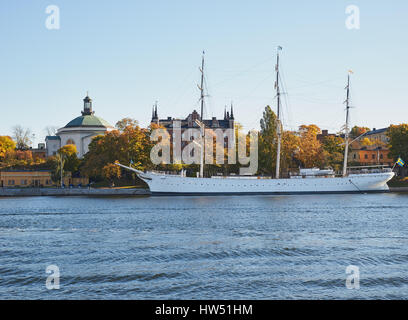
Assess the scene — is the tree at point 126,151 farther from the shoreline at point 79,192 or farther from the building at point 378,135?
the building at point 378,135

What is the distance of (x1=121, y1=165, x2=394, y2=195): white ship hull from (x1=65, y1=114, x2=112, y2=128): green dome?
60.9 m

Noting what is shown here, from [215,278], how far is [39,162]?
9826 cm

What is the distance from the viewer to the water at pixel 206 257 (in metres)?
16.1

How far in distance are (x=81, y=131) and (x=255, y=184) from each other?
230 ft

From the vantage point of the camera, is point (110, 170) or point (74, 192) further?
point (74, 192)

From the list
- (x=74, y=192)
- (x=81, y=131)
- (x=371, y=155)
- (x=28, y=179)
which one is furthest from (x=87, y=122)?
(x=371, y=155)

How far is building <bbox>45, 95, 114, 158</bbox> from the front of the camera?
129 meters

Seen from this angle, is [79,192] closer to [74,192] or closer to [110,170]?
[74,192]

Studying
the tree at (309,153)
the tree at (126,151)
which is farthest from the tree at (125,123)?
the tree at (309,153)

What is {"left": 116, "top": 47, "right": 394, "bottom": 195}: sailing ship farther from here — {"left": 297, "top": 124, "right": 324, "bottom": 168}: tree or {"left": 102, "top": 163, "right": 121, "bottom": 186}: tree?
{"left": 297, "top": 124, "right": 324, "bottom": 168}: tree

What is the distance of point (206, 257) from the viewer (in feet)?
71.4

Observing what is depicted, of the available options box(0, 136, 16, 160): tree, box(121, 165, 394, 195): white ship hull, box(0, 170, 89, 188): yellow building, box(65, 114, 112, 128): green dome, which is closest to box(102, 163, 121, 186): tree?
box(121, 165, 394, 195): white ship hull

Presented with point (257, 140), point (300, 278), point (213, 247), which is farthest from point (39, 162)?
point (300, 278)

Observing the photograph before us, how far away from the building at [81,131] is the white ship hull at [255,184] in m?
56.9
